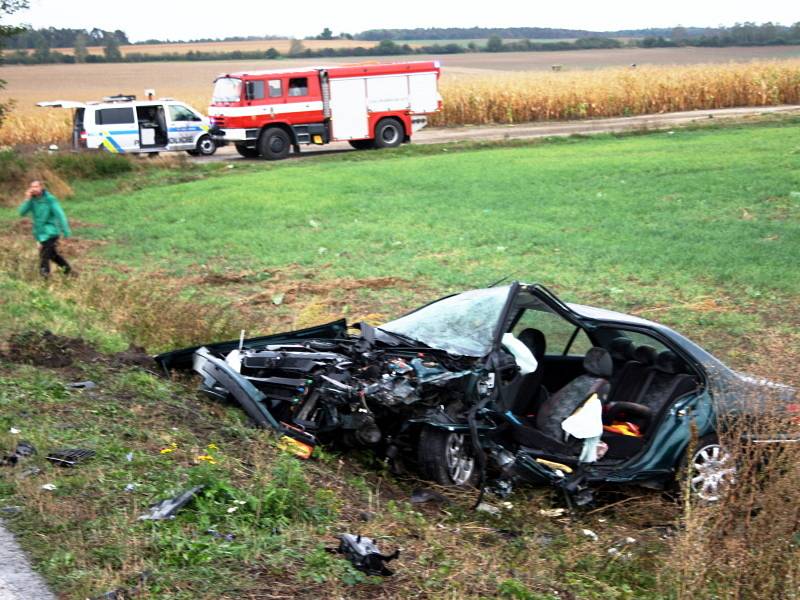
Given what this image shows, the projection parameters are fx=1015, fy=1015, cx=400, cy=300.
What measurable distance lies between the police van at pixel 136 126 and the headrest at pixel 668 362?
26.4 m

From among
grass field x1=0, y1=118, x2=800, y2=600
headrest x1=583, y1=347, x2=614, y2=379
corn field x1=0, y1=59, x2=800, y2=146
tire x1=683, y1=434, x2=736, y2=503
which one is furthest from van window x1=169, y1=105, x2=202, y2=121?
tire x1=683, y1=434, x2=736, y2=503

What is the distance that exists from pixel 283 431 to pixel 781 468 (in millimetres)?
3169

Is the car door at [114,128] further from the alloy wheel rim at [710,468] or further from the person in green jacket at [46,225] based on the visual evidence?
the alloy wheel rim at [710,468]

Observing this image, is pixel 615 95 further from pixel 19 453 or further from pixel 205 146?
pixel 19 453

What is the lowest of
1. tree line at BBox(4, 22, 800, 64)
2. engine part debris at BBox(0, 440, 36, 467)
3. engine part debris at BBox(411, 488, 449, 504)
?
engine part debris at BBox(411, 488, 449, 504)

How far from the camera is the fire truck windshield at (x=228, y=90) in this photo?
105 feet

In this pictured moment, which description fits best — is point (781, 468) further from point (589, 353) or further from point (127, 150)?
point (127, 150)

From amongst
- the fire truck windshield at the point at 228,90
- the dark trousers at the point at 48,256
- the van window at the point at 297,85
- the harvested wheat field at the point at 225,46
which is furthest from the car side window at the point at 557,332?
the harvested wheat field at the point at 225,46

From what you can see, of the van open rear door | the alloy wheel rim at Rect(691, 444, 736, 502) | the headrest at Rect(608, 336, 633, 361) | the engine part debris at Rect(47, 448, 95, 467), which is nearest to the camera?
the engine part debris at Rect(47, 448, 95, 467)

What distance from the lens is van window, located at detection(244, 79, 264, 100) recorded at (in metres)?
31.7

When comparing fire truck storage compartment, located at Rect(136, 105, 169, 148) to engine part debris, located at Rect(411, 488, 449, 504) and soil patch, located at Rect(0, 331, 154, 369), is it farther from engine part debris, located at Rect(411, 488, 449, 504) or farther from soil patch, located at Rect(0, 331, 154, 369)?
engine part debris, located at Rect(411, 488, 449, 504)

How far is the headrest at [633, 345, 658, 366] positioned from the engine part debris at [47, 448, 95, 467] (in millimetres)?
4089

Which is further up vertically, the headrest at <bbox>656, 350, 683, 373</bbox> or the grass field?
the headrest at <bbox>656, 350, 683, 373</bbox>

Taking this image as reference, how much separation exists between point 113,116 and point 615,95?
22.3m
